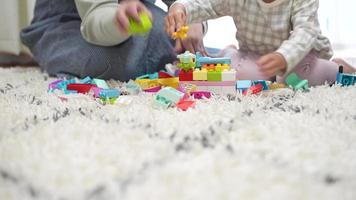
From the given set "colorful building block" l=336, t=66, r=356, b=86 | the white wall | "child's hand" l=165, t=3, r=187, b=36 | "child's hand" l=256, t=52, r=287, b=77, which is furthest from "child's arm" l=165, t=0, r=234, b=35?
the white wall

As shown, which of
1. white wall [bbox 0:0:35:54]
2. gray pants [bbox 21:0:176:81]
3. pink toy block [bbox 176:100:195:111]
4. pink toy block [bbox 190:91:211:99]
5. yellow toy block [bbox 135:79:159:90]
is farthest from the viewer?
white wall [bbox 0:0:35:54]

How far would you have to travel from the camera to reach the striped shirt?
0.85 meters

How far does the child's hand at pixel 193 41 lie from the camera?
3.50ft

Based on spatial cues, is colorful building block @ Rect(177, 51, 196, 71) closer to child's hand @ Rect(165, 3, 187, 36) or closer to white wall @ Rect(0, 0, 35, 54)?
child's hand @ Rect(165, 3, 187, 36)

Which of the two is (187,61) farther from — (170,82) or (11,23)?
(11,23)

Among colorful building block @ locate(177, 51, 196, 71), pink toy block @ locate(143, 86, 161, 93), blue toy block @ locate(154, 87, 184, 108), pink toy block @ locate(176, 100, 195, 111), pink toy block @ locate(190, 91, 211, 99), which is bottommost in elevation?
pink toy block @ locate(143, 86, 161, 93)

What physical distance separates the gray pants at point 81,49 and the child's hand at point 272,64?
38 centimetres

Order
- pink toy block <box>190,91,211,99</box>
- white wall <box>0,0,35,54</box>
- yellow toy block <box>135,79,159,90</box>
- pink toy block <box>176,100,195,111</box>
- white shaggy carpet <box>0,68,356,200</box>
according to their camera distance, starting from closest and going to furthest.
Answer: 1. white shaggy carpet <box>0,68,356,200</box>
2. pink toy block <box>176,100,195,111</box>
3. pink toy block <box>190,91,211,99</box>
4. yellow toy block <box>135,79,159,90</box>
5. white wall <box>0,0,35,54</box>

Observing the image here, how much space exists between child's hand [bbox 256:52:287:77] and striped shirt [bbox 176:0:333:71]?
0.07 meters

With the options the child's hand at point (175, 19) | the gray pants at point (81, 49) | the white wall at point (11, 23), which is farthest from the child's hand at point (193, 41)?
the white wall at point (11, 23)

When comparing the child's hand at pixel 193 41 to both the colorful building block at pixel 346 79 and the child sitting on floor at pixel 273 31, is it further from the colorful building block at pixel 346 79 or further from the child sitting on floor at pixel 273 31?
the colorful building block at pixel 346 79

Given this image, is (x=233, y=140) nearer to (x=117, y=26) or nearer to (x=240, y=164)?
(x=240, y=164)

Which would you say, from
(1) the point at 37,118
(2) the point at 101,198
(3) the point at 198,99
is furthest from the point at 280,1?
(2) the point at 101,198

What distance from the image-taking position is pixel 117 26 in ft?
2.65
